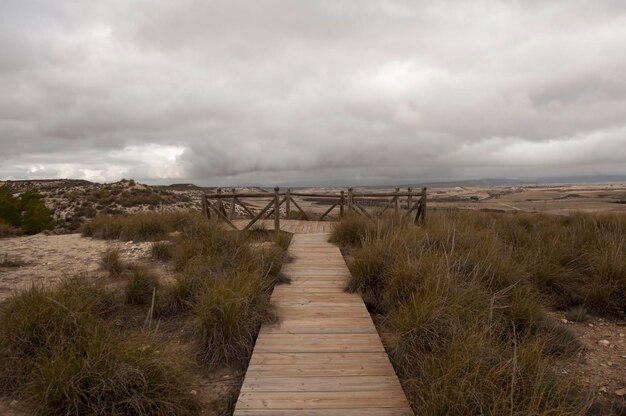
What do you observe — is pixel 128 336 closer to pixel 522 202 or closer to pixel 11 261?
pixel 11 261

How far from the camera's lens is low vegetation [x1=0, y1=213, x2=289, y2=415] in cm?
281

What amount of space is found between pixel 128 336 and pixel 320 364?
7.25 feet

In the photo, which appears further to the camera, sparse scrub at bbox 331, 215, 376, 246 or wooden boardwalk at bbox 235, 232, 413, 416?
sparse scrub at bbox 331, 215, 376, 246

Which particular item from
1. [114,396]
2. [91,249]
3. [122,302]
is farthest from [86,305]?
[91,249]

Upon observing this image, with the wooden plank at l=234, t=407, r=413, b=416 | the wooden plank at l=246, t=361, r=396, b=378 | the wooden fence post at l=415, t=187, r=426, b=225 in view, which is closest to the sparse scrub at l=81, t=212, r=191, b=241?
the wooden plank at l=246, t=361, r=396, b=378

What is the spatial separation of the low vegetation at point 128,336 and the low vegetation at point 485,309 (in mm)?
1800

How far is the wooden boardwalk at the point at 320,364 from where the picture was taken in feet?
9.37

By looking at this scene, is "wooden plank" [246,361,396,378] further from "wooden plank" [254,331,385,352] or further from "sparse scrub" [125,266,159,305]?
"sparse scrub" [125,266,159,305]

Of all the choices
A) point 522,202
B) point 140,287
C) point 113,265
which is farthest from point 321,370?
point 522,202

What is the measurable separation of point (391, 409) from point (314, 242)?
6676 millimetres

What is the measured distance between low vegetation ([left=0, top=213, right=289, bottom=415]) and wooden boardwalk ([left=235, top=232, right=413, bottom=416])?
Answer: 13.8 inches

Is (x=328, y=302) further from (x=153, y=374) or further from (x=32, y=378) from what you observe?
(x=32, y=378)

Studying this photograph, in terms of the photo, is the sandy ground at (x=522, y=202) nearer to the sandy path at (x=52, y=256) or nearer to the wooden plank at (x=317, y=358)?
the sandy path at (x=52, y=256)

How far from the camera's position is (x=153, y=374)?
3.00 m
